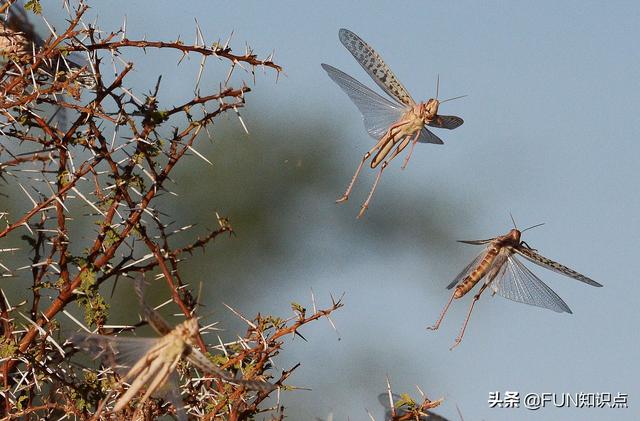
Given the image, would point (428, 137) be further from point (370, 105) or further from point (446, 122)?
point (370, 105)

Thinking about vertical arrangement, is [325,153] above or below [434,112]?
above

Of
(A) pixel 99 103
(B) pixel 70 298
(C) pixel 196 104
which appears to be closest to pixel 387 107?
(C) pixel 196 104

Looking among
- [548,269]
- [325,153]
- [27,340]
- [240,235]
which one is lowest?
[27,340]

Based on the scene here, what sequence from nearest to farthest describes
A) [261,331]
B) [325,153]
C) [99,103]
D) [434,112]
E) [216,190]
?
[261,331], [99,103], [434,112], [216,190], [325,153]

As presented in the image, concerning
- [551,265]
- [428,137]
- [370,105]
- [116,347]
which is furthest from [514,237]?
[116,347]

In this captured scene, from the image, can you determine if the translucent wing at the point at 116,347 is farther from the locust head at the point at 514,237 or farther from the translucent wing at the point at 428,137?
the locust head at the point at 514,237

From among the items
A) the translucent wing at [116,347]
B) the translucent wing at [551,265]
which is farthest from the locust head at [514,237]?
the translucent wing at [116,347]

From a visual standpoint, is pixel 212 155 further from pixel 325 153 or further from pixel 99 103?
pixel 99 103
